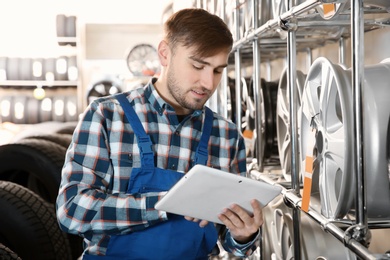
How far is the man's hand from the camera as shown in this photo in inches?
64.3

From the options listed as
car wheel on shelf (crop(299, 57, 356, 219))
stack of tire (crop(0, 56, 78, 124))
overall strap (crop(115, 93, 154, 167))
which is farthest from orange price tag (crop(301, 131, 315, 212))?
stack of tire (crop(0, 56, 78, 124))

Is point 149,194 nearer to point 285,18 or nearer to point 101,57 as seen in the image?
point 285,18

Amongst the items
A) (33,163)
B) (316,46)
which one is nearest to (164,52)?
(316,46)

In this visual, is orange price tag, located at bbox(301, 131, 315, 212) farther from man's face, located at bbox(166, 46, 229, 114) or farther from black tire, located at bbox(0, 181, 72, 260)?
black tire, located at bbox(0, 181, 72, 260)

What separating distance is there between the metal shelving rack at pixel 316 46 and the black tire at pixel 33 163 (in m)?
1.17

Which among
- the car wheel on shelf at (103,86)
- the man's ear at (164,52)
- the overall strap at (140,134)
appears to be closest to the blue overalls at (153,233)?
the overall strap at (140,134)

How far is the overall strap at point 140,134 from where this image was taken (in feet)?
6.01

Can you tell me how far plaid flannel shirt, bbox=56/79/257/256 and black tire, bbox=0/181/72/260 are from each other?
0.83m

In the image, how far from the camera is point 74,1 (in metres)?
10.2

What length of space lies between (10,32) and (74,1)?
128 cm

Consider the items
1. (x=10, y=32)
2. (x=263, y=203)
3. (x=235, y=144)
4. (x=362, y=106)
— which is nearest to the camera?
(x=362, y=106)

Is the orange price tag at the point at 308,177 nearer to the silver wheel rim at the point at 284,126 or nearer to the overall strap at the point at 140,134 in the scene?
the overall strap at the point at 140,134

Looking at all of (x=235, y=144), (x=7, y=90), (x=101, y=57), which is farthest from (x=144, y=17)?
(x=235, y=144)

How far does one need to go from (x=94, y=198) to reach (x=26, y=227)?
105 cm
